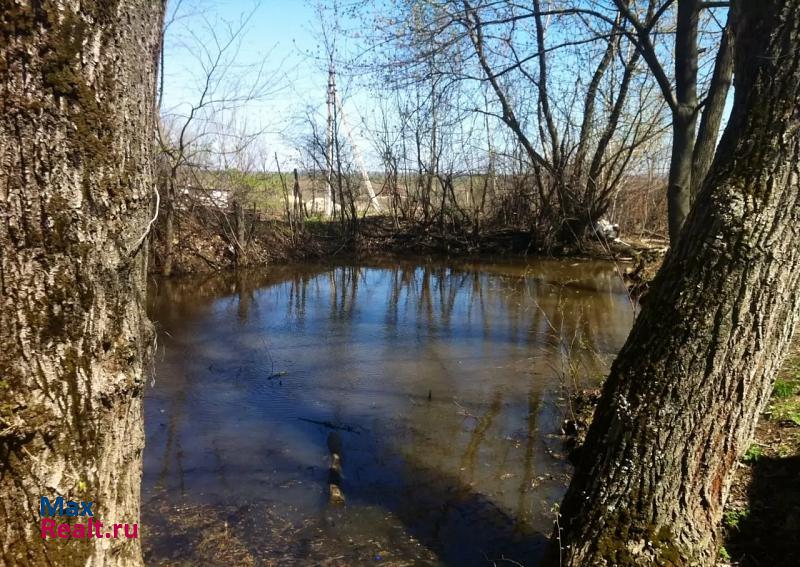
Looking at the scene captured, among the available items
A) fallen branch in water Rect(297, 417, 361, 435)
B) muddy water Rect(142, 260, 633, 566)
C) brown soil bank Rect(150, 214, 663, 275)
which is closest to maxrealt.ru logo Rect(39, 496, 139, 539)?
muddy water Rect(142, 260, 633, 566)

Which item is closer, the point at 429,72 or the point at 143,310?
the point at 143,310

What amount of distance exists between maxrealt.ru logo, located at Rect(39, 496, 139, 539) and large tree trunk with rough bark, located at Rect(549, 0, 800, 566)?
183cm

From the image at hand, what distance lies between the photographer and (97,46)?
1.66m

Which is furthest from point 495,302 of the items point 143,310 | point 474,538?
point 143,310

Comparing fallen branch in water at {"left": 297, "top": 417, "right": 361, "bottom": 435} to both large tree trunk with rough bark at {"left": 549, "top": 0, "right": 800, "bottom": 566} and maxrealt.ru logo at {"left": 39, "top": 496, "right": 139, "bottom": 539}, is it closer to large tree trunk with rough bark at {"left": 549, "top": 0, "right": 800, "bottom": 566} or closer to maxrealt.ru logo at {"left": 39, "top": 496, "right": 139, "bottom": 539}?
large tree trunk with rough bark at {"left": 549, "top": 0, "right": 800, "bottom": 566}

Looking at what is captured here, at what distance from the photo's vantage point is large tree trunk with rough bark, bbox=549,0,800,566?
223 centimetres

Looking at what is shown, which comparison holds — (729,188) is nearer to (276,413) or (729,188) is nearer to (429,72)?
(276,413)

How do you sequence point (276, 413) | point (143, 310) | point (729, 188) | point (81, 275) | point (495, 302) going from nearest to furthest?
point (81, 275)
point (143, 310)
point (729, 188)
point (276, 413)
point (495, 302)

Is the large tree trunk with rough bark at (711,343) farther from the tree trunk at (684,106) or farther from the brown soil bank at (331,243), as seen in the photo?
the brown soil bank at (331,243)

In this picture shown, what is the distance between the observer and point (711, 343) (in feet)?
7.60

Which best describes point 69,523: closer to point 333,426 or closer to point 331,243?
point 333,426

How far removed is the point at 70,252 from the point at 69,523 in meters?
0.80

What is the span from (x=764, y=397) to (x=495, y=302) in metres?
7.57

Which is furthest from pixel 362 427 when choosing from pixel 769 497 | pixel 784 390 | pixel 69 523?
pixel 69 523
